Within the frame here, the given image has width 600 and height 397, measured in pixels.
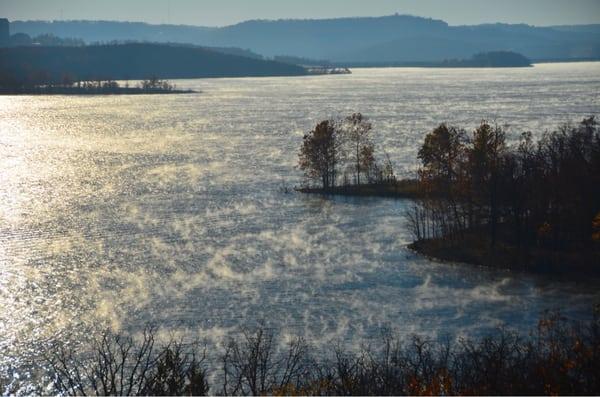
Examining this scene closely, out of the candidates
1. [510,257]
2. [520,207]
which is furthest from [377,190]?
[510,257]

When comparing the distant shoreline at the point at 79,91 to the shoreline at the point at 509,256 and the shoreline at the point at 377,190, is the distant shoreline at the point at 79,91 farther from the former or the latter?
the shoreline at the point at 509,256

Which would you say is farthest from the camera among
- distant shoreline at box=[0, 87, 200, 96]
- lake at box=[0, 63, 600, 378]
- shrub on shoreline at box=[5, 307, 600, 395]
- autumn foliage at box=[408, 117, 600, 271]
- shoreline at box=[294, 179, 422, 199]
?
distant shoreline at box=[0, 87, 200, 96]

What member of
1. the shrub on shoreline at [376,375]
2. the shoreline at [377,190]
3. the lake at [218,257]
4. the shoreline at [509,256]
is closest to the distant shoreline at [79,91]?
the lake at [218,257]

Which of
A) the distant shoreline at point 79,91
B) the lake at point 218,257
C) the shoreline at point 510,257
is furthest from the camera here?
the distant shoreline at point 79,91

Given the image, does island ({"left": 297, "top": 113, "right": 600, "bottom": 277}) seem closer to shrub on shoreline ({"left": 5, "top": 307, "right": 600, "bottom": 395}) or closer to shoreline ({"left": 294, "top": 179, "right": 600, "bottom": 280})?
shoreline ({"left": 294, "top": 179, "right": 600, "bottom": 280})

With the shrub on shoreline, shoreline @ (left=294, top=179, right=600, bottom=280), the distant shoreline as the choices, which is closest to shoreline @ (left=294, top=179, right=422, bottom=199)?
shoreline @ (left=294, top=179, right=600, bottom=280)

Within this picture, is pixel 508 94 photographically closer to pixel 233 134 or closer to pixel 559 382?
pixel 233 134

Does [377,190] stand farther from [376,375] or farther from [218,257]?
[376,375]

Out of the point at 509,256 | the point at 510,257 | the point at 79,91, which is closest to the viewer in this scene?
the point at 510,257

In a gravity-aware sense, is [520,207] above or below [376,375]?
above

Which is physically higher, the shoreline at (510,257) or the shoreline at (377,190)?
the shoreline at (377,190)
